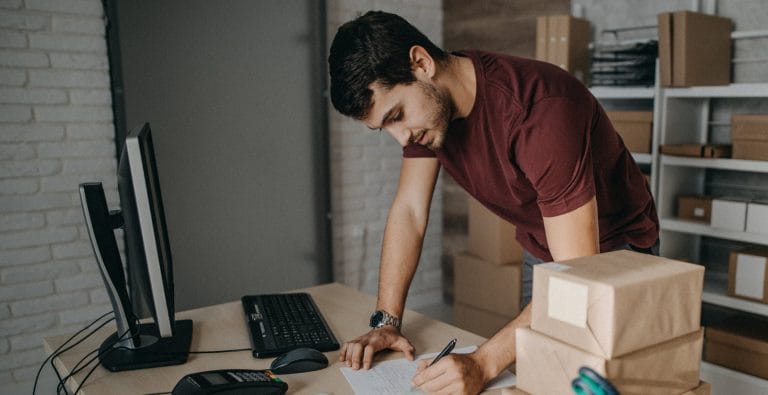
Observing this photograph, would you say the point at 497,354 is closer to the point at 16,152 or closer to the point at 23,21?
the point at 16,152

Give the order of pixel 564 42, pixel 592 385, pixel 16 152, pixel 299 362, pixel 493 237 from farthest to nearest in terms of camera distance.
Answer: pixel 493 237 < pixel 564 42 < pixel 16 152 < pixel 299 362 < pixel 592 385

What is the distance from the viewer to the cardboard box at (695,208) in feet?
7.76

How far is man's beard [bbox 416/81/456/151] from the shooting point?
4.02ft

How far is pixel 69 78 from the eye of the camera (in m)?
2.32

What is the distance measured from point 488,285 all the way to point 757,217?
1221 millimetres

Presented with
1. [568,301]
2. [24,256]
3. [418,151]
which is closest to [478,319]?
[418,151]

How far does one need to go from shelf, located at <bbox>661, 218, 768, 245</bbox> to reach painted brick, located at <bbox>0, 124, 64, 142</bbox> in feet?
8.11

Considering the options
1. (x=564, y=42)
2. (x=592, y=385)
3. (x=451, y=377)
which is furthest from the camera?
(x=564, y=42)

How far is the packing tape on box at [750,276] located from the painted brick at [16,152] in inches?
107

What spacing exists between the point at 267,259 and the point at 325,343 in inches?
70.6

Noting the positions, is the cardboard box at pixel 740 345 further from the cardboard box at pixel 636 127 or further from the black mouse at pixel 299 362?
the black mouse at pixel 299 362

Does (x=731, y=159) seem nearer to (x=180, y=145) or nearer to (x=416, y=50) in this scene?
(x=416, y=50)

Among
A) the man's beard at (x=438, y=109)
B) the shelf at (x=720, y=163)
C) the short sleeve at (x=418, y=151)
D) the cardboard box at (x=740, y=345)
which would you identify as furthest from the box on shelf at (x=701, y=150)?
the man's beard at (x=438, y=109)

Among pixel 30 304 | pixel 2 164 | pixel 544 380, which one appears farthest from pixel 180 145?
pixel 544 380
